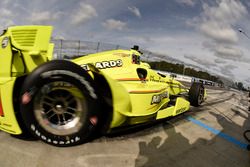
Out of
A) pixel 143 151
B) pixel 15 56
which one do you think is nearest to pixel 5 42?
pixel 15 56

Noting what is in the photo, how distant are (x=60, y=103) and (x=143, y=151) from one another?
4.23 ft

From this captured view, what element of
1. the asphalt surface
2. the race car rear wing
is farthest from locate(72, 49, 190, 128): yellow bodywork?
the race car rear wing

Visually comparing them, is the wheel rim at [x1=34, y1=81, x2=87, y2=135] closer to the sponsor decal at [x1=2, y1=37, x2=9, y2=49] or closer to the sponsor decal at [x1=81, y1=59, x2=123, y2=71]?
the sponsor decal at [x1=2, y1=37, x2=9, y2=49]

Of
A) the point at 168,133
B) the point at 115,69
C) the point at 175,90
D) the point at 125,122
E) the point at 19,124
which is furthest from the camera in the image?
the point at 175,90

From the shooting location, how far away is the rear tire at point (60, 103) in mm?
2150

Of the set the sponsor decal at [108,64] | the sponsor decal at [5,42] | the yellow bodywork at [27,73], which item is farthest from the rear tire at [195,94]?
the sponsor decal at [5,42]

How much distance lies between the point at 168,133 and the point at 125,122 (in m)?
1.03

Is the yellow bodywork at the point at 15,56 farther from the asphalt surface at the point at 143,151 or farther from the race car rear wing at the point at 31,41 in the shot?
the asphalt surface at the point at 143,151

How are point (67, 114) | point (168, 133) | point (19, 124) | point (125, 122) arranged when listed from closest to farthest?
1. point (19, 124)
2. point (67, 114)
3. point (125, 122)
4. point (168, 133)

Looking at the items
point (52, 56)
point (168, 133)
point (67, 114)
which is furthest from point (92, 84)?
point (168, 133)

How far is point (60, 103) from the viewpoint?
238 cm

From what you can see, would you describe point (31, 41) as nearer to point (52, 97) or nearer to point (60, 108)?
point (52, 97)

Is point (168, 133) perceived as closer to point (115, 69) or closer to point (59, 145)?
point (115, 69)

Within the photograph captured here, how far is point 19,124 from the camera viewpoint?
7.47ft
